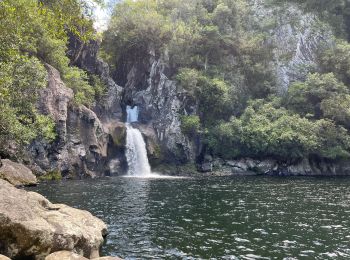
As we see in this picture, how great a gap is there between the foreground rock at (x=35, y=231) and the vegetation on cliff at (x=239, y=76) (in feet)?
155

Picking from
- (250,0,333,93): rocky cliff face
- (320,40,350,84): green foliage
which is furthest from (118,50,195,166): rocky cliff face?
(320,40,350,84): green foliage

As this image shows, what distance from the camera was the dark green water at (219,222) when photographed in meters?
16.1

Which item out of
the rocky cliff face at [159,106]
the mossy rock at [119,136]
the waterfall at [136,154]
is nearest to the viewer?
the mossy rock at [119,136]

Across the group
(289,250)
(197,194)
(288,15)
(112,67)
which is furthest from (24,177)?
(288,15)

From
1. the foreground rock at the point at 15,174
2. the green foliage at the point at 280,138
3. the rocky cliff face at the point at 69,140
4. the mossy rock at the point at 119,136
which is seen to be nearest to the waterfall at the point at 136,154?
the mossy rock at the point at 119,136

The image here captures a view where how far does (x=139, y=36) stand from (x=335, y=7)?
5258 centimetres

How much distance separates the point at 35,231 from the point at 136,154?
144ft

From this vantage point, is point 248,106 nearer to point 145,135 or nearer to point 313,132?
point 313,132

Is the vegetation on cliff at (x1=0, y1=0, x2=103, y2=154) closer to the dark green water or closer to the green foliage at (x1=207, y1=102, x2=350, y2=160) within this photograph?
the dark green water

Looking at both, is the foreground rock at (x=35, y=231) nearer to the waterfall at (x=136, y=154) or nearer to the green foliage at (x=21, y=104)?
the green foliage at (x=21, y=104)

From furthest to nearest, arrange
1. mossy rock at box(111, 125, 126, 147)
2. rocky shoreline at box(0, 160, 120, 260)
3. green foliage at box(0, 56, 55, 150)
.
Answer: mossy rock at box(111, 125, 126, 147), green foliage at box(0, 56, 55, 150), rocky shoreline at box(0, 160, 120, 260)

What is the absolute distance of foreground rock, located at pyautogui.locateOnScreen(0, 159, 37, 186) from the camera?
31.6 metres

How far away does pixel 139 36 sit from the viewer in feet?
233

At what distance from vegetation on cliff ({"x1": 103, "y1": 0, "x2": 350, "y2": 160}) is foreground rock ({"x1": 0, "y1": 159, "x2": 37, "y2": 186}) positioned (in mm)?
32937
